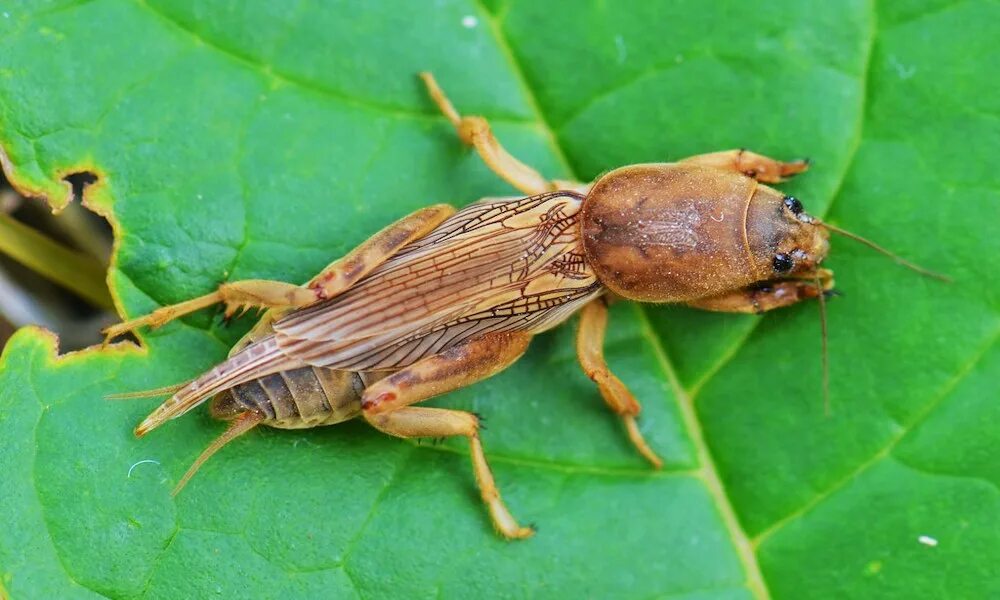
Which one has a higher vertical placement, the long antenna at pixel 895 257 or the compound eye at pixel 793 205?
the compound eye at pixel 793 205

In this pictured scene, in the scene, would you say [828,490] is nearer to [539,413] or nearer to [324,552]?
[539,413]

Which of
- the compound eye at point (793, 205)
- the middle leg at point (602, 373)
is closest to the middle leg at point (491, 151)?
the middle leg at point (602, 373)

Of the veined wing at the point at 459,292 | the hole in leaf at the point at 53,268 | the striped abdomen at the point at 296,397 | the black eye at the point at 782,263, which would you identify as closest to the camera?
the striped abdomen at the point at 296,397

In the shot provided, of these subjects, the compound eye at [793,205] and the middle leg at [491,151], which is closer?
the compound eye at [793,205]

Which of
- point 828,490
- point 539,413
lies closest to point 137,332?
point 539,413

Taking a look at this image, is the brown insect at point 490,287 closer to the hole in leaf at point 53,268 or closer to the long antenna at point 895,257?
the long antenna at point 895,257

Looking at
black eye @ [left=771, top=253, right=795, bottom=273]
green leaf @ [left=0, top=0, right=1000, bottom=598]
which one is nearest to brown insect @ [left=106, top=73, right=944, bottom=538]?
black eye @ [left=771, top=253, right=795, bottom=273]

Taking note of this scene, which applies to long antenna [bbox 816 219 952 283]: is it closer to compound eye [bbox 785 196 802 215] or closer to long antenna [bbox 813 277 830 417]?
compound eye [bbox 785 196 802 215]

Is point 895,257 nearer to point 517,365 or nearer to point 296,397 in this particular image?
point 517,365

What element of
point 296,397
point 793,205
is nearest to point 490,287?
point 296,397
